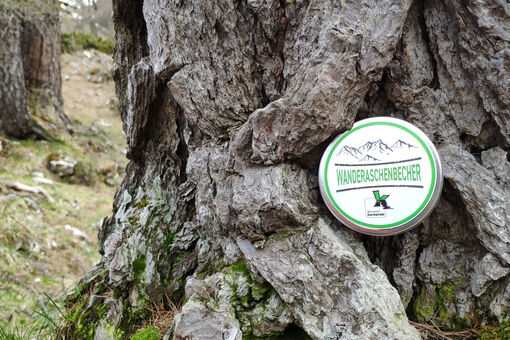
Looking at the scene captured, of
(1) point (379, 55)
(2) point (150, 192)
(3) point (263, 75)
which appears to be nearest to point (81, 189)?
(2) point (150, 192)

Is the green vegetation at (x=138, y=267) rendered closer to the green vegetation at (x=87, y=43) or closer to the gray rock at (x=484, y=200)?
the gray rock at (x=484, y=200)

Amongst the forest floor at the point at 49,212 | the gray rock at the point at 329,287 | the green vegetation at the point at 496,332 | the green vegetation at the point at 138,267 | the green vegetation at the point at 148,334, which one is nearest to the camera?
the gray rock at the point at 329,287

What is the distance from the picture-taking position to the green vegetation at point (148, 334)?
85.4 inches

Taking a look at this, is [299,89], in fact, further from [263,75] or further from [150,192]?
[150,192]

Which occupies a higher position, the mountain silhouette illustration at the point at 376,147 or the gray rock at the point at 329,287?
the mountain silhouette illustration at the point at 376,147

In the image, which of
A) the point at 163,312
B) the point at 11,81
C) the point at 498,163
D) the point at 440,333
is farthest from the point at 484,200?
the point at 11,81

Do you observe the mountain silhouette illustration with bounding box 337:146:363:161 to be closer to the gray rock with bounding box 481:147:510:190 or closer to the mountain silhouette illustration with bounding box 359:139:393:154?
the mountain silhouette illustration with bounding box 359:139:393:154

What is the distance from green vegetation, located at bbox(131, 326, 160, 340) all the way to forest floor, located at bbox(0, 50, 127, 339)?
105 centimetres

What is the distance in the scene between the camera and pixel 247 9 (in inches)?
90.7

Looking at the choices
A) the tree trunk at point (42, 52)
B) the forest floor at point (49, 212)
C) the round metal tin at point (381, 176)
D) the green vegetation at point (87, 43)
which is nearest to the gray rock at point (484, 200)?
the round metal tin at point (381, 176)

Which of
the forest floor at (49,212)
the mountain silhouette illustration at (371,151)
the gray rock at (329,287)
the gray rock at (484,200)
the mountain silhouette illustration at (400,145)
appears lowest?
the forest floor at (49,212)

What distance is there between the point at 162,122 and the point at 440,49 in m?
1.70

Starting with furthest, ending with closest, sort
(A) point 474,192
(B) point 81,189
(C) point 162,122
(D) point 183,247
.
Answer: (B) point 81,189 < (C) point 162,122 < (D) point 183,247 < (A) point 474,192

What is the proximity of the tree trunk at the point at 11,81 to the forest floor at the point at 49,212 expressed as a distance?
35 centimetres
